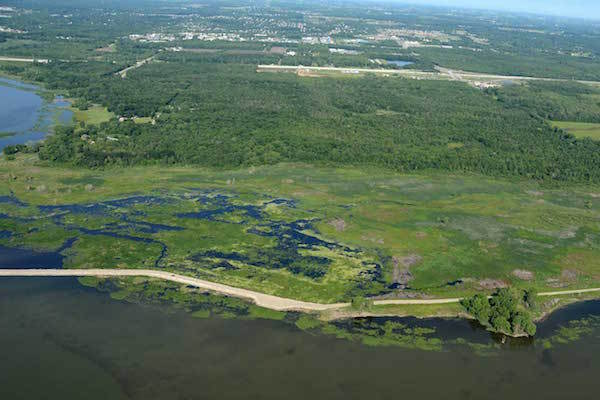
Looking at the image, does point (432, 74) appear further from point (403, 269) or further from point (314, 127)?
point (403, 269)

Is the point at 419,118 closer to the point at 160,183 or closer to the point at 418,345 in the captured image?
the point at 160,183

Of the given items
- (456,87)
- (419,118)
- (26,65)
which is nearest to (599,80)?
(456,87)

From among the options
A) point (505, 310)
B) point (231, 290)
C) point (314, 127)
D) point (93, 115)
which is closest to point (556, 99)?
point (314, 127)

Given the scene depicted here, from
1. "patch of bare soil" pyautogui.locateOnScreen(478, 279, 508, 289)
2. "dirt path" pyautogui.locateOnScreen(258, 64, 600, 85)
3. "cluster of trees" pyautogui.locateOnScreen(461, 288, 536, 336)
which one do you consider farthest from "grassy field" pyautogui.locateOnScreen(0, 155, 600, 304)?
"dirt path" pyautogui.locateOnScreen(258, 64, 600, 85)

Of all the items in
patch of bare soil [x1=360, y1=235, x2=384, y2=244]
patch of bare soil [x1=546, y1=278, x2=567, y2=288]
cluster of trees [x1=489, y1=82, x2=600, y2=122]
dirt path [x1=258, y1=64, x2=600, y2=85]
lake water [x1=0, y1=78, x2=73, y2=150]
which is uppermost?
dirt path [x1=258, y1=64, x2=600, y2=85]

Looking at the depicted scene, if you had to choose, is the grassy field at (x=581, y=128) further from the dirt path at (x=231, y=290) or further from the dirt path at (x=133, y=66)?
the dirt path at (x=133, y=66)

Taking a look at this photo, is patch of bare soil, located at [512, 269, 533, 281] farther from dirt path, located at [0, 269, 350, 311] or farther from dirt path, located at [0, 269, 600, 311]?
dirt path, located at [0, 269, 350, 311]

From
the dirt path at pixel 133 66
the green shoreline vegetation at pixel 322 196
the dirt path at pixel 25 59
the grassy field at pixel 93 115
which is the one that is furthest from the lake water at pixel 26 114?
the dirt path at pixel 25 59
